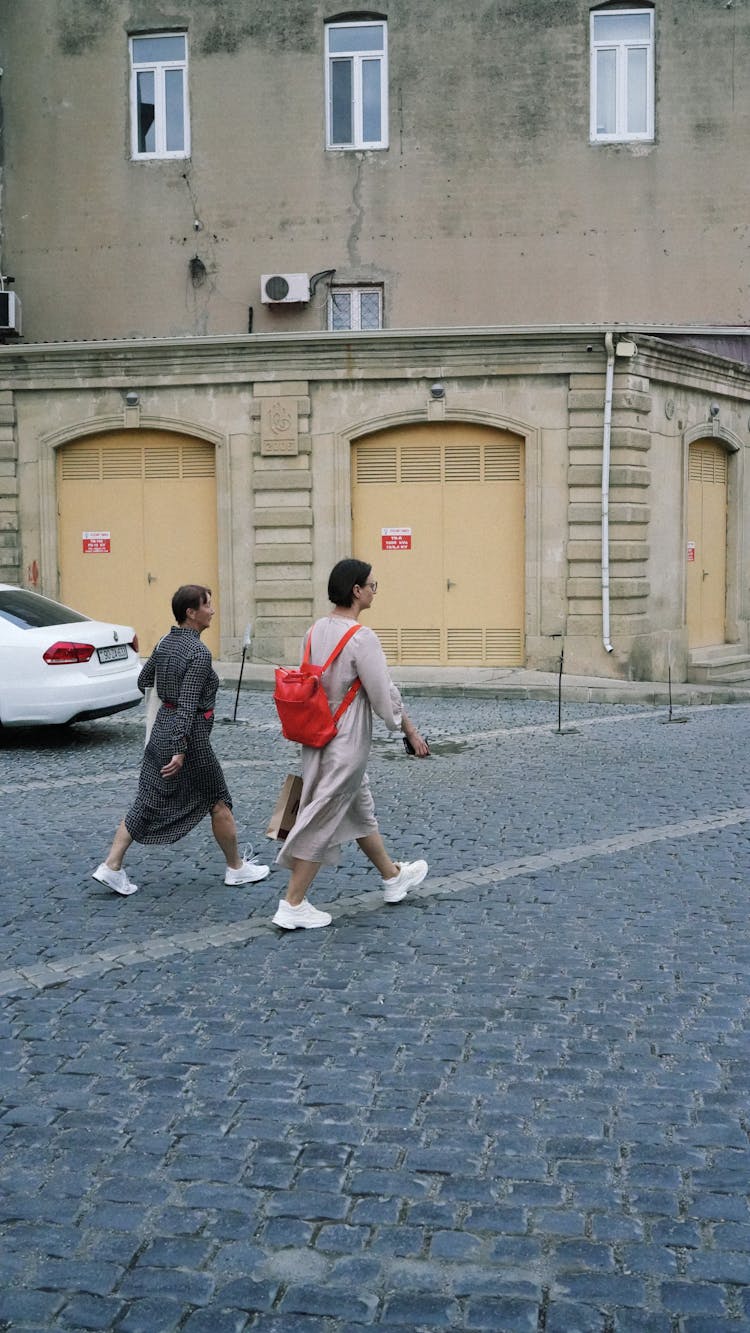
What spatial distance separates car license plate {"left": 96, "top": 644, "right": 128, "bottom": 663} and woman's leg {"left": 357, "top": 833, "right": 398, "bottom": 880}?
21.1ft

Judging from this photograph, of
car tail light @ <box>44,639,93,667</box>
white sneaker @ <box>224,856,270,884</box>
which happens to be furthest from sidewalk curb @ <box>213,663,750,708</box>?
white sneaker @ <box>224,856,270,884</box>

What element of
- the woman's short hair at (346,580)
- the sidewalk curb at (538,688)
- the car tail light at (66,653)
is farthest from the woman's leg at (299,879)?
the sidewalk curb at (538,688)

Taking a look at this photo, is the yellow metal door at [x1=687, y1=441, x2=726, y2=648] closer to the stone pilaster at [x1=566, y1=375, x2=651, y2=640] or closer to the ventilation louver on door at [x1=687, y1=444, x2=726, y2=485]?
the ventilation louver on door at [x1=687, y1=444, x2=726, y2=485]

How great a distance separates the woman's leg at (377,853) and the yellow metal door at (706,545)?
1460 cm

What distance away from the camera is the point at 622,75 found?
71.5 feet

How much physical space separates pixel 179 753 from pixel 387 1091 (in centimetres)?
292

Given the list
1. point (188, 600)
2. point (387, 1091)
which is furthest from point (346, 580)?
point (387, 1091)

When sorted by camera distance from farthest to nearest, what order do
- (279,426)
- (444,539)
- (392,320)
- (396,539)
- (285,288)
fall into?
1. (392,320)
2. (285,288)
3. (396,539)
4. (444,539)
5. (279,426)

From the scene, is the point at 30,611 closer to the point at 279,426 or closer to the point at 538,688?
the point at 538,688

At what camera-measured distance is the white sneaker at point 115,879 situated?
740 centimetres

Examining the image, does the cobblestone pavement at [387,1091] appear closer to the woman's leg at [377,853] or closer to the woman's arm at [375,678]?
the woman's leg at [377,853]

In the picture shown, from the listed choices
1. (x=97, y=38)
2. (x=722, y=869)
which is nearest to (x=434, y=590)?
(x=97, y=38)

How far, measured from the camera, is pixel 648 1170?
408 cm

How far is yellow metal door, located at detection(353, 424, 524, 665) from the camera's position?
770 inches
